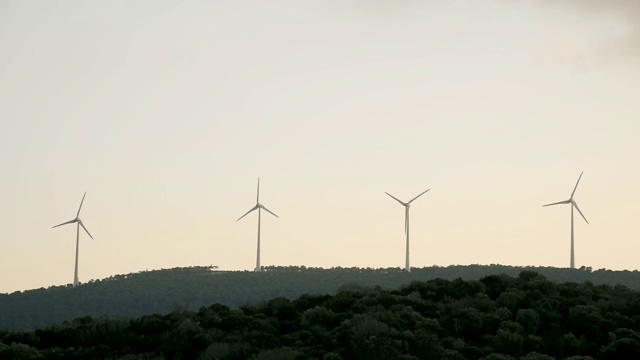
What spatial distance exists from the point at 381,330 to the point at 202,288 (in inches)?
4141

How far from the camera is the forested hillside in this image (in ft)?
483

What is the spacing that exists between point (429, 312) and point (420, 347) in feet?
27.9

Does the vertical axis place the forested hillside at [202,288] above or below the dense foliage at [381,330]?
above

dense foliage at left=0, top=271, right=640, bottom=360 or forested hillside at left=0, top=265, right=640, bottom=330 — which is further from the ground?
forested hillside at left=0, top=265, right=640, bottom=330

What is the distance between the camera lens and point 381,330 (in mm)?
54875

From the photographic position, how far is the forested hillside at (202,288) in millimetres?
147250

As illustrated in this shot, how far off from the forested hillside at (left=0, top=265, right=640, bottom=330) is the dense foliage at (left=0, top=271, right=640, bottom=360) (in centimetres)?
7476

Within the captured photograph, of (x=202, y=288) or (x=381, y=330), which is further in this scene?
(x=202, y=288)

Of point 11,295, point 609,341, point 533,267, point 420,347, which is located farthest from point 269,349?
point 11,295

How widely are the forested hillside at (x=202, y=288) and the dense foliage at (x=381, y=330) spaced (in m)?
74.8

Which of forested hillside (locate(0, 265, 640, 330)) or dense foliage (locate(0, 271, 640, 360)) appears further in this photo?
forested hillside (locate(0, 265, 640, 330))

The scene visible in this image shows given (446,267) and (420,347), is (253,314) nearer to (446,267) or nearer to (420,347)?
(420,347)

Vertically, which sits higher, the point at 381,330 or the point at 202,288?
the point at 202,288

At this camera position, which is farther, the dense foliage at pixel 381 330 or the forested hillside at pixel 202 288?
the forested hillside at pixel 202 288
